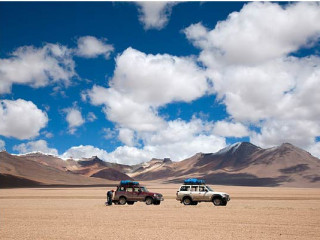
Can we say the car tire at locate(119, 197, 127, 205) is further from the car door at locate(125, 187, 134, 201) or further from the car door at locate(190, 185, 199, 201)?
the car door at locate(190, 185, 199, 201)

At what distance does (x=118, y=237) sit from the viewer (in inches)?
573

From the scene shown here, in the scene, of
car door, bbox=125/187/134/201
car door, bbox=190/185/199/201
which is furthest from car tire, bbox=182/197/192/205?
car door, bbox=125/187/134/201

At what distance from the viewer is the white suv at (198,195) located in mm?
29859

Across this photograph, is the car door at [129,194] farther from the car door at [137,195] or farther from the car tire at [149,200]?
the car tire at [149,200]

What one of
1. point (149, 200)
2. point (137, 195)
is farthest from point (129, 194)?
point (149, 200)

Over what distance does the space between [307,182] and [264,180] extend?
21116 millimetres

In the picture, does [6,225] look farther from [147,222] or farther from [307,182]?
[307,182]

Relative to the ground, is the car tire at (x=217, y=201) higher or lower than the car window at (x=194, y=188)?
lower

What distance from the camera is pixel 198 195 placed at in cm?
3069

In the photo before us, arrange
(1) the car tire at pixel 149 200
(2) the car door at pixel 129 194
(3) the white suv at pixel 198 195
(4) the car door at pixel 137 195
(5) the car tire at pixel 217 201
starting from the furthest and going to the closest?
Answer: (2) the car door at pixel 129 194, (4) the car door at pixel 137 195, (1) the car tire at pixel 149 200, (3) the white suv at pixel 198 195, (5) the car tire at pixel 217 201

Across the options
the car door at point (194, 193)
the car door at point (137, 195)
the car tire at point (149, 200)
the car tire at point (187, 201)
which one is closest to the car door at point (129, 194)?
the car door at point (137, 195)

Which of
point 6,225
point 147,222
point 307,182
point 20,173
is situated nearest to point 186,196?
point 147,222

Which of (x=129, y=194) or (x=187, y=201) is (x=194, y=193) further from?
(x=129, y=194)

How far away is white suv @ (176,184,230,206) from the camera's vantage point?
29.9m
